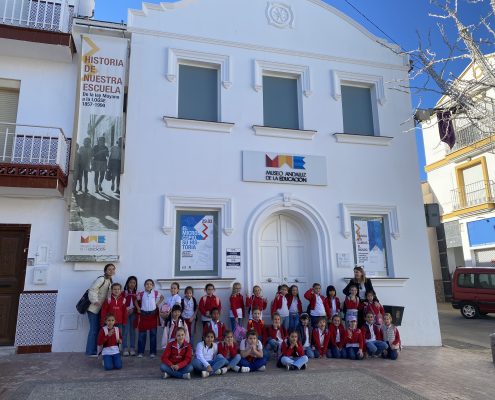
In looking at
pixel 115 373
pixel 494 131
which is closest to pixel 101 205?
pixel 115 373

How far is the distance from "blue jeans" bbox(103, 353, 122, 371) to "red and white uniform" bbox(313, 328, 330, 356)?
378cm

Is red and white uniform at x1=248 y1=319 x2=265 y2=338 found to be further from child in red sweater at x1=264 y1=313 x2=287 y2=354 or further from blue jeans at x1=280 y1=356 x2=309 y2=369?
blue jeans at x1=280 y1=356 x2=309 y2=369

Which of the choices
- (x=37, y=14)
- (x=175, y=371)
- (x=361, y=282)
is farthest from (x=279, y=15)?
(x=175, y=371)

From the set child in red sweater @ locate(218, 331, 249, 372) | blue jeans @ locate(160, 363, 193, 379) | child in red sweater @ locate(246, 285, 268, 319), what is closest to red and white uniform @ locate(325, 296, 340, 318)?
child in red sweater @ locate(246, 285, 268, 319)

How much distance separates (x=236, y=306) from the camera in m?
8.48

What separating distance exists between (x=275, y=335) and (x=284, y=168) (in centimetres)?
396

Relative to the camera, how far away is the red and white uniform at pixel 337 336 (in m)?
8.23

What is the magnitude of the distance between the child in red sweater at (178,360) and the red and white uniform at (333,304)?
3585 mm

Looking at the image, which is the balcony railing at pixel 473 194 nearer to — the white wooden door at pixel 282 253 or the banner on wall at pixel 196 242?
the white wooden door at pixel 282 253

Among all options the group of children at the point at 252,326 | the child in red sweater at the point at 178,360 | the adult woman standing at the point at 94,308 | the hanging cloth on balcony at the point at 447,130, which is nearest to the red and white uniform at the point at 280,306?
the group of children at the point at 252,326

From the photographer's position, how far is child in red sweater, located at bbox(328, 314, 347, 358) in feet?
26.8

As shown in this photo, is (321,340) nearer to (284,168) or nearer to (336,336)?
(336,336)

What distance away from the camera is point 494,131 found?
691cm

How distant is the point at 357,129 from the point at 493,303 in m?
9.73
